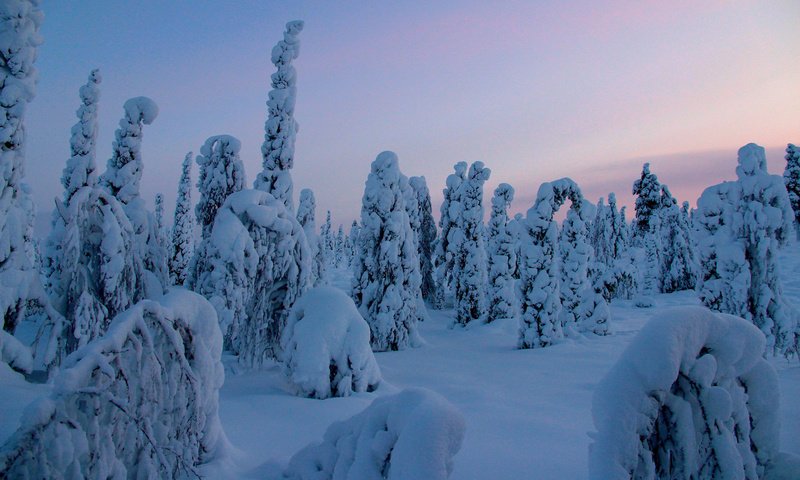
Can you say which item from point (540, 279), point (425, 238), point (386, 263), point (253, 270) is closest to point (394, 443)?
point (253, 270)

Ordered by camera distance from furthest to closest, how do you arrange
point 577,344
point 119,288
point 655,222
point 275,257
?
1. point 655,222
2. point 577,344
3. point 275,257
4. point 119,288

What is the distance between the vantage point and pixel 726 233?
980 cm

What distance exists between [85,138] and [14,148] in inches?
546

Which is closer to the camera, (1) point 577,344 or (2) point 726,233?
(2) point 726,233

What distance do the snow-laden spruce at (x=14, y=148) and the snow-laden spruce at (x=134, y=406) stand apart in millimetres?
3210

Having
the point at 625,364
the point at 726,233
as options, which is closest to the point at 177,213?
the point at 726,233

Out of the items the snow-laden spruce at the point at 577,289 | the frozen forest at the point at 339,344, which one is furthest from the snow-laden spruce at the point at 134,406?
the snow-laden spruce at the point at 577,289

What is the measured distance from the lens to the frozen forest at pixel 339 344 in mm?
2477

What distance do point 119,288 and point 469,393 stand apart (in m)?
6.25

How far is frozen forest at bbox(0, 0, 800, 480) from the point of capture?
2.48m

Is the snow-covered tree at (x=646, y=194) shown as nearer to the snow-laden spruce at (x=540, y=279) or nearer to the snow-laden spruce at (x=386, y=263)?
the snow-laden spruce at (x=540, y=279)

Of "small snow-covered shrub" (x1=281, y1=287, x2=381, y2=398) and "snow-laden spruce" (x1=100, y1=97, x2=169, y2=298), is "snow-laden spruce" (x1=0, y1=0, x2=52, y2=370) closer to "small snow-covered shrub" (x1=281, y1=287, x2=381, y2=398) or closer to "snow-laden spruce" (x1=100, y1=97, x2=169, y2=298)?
"snow-laden spruce" (x1=100, y1=97, x2=169, y2=298)

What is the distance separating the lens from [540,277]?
1442cm

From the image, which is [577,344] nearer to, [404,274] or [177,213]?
[404,274]
